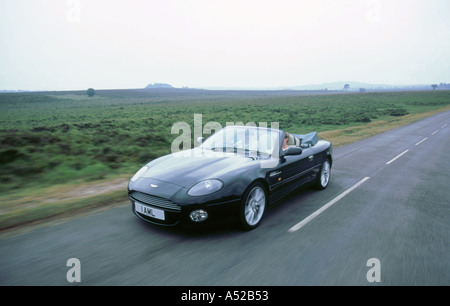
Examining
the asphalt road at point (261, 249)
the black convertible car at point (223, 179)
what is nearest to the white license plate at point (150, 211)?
the black convertible car at point (223, 179)

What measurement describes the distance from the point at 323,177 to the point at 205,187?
3.59m

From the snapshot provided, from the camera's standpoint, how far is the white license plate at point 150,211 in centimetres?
360

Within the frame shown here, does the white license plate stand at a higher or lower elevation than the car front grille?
lower

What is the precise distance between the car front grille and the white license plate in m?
0.05

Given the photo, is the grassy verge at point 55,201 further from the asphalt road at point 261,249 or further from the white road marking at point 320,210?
the white road marking at point 320,210

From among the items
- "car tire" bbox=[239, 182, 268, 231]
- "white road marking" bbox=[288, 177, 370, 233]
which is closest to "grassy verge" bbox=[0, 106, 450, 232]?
"car tire" bbox=[239, 182, 268, 231]

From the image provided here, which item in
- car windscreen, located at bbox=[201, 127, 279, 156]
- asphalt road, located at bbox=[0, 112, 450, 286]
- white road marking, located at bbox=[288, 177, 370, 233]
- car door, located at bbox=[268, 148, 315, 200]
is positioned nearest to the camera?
asphalt road, located at bbox=[0, 112, 450, 286]

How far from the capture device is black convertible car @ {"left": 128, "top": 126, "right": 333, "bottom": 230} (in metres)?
3.55

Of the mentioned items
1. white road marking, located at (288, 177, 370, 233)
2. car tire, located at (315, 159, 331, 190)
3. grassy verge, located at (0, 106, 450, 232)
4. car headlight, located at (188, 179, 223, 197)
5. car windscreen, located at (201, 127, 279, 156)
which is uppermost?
car windscreen, located at (201, 127, 279, 156)

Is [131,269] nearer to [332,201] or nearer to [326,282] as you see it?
[326,282]

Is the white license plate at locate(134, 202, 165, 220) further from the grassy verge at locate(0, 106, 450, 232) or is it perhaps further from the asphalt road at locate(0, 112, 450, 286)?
the grassy verge at locate(0, 106, 450, 232)

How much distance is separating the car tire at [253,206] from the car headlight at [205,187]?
0.41 m

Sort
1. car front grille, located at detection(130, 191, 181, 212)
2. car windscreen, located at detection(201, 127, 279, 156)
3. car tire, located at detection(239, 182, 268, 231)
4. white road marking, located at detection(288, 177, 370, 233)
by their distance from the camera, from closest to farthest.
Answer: car front grille, located at detection(130, 191, 181, 212) → car tire, located at detection(239, 182, 268, 231) → white road marking, located at detection(288, 177, 370, 233) → car windscreen, located at detection(201, 127, 279, 156)
